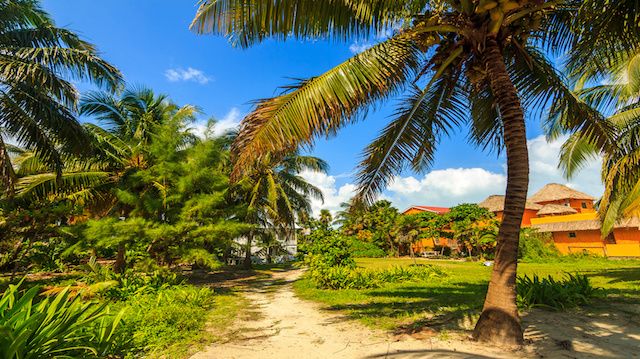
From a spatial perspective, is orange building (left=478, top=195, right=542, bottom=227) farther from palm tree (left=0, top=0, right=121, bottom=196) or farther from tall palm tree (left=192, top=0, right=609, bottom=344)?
palm tree (left=0, top=0, right=121, bottom=196)

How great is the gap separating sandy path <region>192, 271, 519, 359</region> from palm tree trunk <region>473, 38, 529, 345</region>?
0.32 m

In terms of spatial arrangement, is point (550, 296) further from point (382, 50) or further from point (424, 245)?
point (424, 245)

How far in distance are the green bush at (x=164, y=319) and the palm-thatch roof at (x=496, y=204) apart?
106 ft

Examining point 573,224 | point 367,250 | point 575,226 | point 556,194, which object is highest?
point 556,194

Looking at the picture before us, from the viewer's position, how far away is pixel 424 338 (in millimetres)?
5102

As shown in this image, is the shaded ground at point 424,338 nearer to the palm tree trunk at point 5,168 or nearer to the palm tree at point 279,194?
the palm tree trunk at point 5,168

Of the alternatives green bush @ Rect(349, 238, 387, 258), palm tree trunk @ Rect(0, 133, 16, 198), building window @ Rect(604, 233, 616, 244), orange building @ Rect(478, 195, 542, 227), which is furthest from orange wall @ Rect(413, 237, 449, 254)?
palm tree trunk @ Rect(0, 133, 16, 198)

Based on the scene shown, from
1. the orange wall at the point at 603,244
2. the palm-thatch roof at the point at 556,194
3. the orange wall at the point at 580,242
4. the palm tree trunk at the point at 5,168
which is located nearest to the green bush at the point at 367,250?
the orange wall at the point at 580,242

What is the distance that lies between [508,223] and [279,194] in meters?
17.8

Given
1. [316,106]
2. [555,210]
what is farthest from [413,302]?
[555,210]

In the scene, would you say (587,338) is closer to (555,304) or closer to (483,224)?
(555,304)

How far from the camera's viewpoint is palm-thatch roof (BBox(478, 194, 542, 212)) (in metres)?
34.5

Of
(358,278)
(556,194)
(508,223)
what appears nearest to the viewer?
(508,223)

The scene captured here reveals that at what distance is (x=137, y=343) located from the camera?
197 inches
